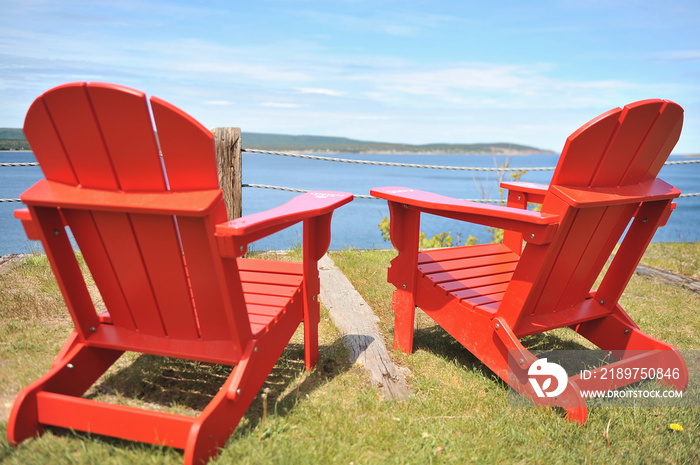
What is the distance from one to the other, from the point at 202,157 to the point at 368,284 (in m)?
2.51

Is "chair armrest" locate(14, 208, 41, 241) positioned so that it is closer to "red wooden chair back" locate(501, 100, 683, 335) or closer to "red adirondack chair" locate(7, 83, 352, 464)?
"red adirondack chair" locate(7, 83, 352, 464)

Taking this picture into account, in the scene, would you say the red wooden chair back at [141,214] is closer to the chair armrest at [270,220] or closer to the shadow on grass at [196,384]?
the chair armrest at [270,220]

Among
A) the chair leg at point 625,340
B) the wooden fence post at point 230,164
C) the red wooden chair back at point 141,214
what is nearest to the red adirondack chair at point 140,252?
the red wooden chair back at point 141,214

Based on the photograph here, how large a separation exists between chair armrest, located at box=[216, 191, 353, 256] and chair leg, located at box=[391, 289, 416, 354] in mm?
629

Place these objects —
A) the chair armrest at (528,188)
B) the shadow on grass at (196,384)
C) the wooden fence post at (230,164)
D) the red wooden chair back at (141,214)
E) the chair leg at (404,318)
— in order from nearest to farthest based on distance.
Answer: the red wooden chair back at (141,214) → the shadow on grass at (196,384) → the chair leg at (404,318) → the chair armrest at (528,188) → the wooden fence post at (230,164)

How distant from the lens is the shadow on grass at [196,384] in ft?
6.91

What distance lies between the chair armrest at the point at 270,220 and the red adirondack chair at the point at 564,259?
1.23 feet

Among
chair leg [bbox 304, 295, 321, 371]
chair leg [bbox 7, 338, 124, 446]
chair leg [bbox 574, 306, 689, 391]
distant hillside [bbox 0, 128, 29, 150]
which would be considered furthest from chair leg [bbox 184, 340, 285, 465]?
distant hillside [bbox 0, 128, 29, 150]

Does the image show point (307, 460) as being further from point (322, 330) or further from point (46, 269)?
point (46, 269)

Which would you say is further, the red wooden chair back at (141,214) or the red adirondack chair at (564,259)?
the red adirondack chair at (564,259)

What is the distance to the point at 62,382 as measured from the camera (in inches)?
76.7

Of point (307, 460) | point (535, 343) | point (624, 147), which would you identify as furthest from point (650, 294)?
point (307, 460)

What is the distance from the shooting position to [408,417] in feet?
6.82

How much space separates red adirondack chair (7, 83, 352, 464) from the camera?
1.56 meters
